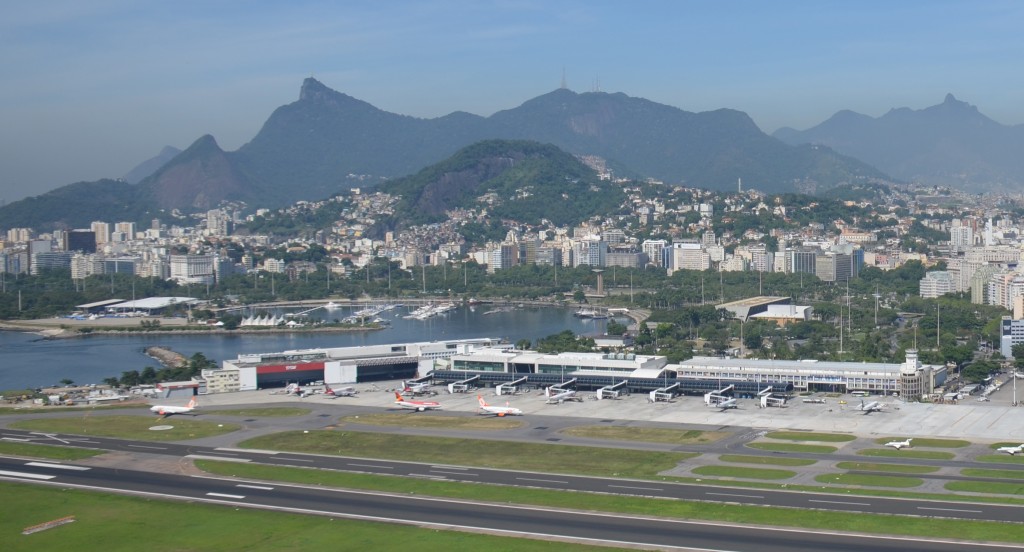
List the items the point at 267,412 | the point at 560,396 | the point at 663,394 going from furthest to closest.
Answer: the point at 560,396 < the point at 663,394 < the point at 267,412

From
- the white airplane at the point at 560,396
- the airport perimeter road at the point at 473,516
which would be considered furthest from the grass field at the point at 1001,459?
the white airplane at the point at 560,396

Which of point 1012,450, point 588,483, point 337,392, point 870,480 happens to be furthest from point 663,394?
point 870,480

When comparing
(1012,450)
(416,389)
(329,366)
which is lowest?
(1012,450)

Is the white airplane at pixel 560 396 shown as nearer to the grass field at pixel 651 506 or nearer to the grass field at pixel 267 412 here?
the grass field at pixel 267 412

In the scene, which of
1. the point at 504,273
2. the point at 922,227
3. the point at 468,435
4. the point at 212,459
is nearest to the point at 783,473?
the point at 468,435

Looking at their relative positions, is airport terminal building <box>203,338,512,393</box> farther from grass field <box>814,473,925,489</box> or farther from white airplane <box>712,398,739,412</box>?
grass field <box>814,473,925,489</box>

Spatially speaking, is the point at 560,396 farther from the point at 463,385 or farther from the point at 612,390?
the point at 463,385

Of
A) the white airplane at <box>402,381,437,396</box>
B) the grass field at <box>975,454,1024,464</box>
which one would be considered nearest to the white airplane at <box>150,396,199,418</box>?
the white airplane at <box>402,381,437,396</box>

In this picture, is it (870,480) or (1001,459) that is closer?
(870,480)
